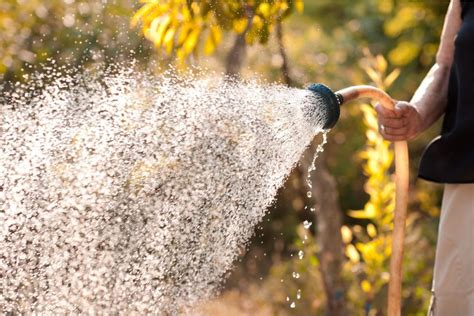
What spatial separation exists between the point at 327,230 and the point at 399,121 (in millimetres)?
1547

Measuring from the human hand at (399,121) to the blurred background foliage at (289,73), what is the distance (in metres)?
0.46

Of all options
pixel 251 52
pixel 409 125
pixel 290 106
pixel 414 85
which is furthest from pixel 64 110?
pixel 414 85

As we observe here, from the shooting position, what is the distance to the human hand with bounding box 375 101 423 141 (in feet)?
7.00

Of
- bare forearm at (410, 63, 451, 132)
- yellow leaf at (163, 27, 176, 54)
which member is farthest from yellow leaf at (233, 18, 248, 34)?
bare forearm at (410, 63, 451, 132)

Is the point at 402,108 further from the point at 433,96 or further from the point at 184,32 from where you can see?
the point at 184,32

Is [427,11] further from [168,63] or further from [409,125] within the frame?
[409,125]

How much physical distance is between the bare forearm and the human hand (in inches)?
1.5

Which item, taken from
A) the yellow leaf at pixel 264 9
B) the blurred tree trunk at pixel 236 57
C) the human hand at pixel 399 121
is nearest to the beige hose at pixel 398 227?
the human hand at pixel 399 121

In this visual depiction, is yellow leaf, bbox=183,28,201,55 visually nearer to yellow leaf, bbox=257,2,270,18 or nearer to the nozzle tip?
yellow leaf, bbox=257,2,270,18

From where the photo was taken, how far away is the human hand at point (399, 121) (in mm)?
2133

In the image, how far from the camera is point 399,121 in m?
2.14

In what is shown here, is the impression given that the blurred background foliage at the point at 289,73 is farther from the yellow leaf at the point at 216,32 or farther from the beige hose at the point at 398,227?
the beige hose at the point at 398,227

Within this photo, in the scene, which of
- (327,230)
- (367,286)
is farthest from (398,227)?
(327,230)

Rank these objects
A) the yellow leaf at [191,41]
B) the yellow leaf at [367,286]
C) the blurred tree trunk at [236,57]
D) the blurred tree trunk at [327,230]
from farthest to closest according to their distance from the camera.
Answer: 1. the blurred tree trunk at [327,230]
2. the yellow leaf at [367,286]
3. the blurred tree trunk at [236,57]
4. the yellow leaf at [191,41]
